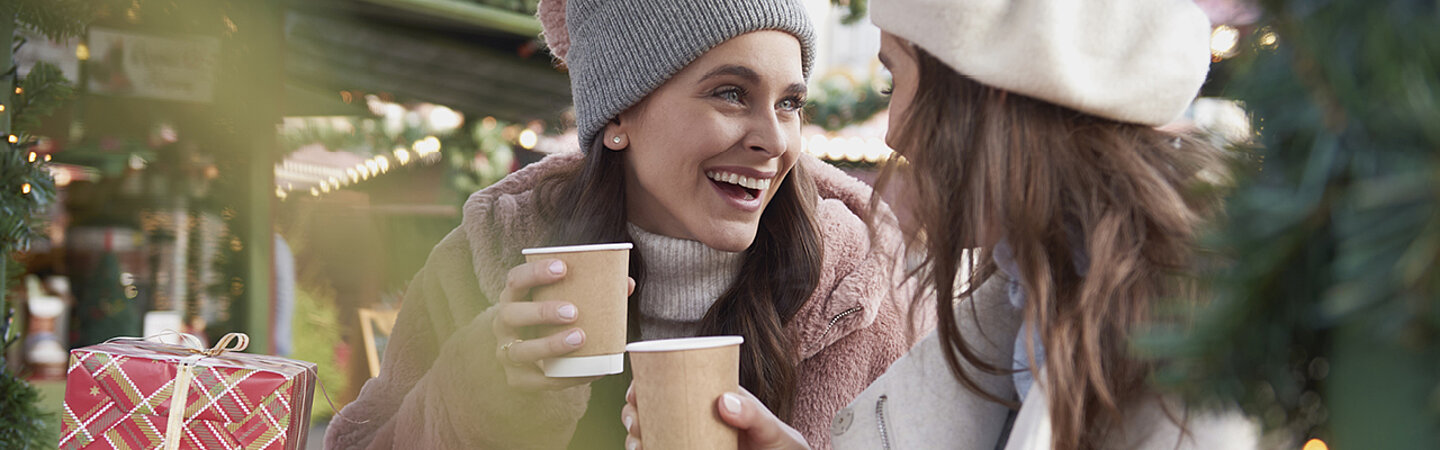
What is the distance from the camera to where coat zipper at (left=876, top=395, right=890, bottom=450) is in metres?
1.25

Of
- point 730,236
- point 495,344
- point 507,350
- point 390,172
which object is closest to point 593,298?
point 507,350

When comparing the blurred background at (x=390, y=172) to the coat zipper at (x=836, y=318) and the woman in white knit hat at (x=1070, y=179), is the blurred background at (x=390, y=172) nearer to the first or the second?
the woman in white knit hat at (x=1070, y=179)

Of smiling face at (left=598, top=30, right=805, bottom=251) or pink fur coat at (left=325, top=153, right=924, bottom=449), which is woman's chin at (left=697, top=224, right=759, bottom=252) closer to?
smiling face at (left=598, top=30, right=805, bottom=251)

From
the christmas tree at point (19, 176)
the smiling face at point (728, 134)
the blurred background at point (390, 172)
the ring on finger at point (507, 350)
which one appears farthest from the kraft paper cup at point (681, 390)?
the christmas tree at point (19, 176)

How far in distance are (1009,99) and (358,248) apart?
4874 millimetres

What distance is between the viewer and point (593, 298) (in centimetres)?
152

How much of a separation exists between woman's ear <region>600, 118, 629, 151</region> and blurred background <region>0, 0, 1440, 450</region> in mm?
457

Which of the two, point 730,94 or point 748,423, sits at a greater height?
point 730,94

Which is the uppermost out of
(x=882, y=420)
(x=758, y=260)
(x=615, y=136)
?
(x=615, y=136)

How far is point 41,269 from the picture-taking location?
13.9 feet

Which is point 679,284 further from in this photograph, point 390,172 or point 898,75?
point 390,172

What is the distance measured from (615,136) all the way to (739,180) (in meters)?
0.33

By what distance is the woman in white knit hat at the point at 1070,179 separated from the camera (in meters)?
1.01

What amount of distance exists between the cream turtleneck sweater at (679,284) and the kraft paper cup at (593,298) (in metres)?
0.55
